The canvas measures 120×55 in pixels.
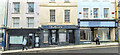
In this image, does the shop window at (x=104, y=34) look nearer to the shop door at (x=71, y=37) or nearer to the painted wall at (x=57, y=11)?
the shop door at (x=71, y=37)

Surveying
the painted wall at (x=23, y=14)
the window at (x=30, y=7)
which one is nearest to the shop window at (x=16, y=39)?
the painted wall at (x=23, y=14)

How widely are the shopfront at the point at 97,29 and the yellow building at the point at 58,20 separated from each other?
147cm

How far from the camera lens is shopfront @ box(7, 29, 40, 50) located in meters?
16.0

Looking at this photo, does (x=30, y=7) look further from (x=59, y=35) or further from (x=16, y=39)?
(x=59, y=35)

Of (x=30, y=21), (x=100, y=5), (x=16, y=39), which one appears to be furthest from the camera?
(x=100, y=5)

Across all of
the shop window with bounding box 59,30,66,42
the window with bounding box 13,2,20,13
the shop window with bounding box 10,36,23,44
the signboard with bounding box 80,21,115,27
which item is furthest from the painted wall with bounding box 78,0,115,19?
the shop window with bounding box 10,36,23,44

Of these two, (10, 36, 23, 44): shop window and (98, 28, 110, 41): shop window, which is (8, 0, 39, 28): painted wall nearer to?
(10, 36, 23, 44): shop window

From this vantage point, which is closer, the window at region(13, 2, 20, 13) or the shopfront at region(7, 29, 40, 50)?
the shopfront at region(7, 29, 40, 50)

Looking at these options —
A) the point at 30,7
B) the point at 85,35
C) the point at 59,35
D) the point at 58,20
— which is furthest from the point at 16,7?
the point at 85,35

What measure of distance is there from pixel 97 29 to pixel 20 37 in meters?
12.6

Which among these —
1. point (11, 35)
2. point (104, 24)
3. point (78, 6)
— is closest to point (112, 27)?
point (104, 24)

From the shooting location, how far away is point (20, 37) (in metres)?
16.2

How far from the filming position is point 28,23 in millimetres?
16656

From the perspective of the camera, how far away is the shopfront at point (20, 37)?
1598 centimetres
